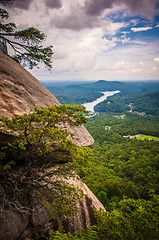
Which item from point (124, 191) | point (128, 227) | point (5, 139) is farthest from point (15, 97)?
point (124, 191)

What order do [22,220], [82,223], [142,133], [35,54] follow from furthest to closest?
[142,133] < [35,54] < [82,223] < [22,220]

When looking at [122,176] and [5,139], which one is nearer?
[5,139]

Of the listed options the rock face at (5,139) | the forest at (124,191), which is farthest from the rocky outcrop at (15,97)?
the forest at (124,191)

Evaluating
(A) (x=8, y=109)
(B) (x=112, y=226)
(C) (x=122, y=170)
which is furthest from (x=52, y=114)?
(C) (x=122, y=170)

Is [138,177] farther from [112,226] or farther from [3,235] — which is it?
[3,235]

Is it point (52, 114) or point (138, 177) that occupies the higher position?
point (52, 114)

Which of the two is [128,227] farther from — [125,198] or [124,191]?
[124,191]

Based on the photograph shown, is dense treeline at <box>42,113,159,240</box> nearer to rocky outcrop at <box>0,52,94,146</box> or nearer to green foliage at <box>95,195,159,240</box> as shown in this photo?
green foliage at <box>95,195,159,240</box>

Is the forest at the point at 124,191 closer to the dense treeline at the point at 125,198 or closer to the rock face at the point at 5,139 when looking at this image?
the dense treeline at the point at 125,198

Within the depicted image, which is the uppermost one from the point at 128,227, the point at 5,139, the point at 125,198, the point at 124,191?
the point at 5,139

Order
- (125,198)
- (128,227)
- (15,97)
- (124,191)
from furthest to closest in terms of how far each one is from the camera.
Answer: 1. (124,191)
2. (125,198)
3. (128,227)
4. (15,97)

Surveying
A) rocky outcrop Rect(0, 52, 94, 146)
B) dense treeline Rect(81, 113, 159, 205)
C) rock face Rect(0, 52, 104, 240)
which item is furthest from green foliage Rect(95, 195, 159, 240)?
rocky outcrop Rect(0, 52, 94, 146)
